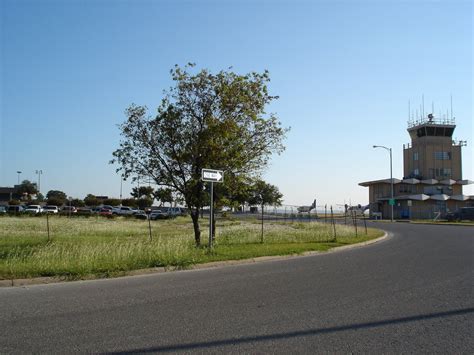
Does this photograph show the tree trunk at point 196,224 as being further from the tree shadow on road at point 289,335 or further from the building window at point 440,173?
the building window at point 440,173

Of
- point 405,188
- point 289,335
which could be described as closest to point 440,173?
point 405,188

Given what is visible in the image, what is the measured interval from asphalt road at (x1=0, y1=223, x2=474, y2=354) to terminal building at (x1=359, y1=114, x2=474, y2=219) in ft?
208

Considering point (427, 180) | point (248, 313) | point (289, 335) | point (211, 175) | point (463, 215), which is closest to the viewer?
point (289, 335)

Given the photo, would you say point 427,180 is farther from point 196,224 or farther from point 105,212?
point 196,224

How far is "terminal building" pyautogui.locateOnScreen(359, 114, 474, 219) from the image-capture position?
7100 centimetres

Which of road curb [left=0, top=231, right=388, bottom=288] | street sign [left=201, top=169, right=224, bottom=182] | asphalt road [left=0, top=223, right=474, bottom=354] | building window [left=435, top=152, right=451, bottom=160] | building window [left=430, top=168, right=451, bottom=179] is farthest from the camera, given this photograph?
building window [left=435, top=152, right=451, bottom=160]

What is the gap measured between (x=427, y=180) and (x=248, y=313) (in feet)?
247

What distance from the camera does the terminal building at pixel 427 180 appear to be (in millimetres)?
71000

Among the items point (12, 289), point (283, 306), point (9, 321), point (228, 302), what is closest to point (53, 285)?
point (12, 289)

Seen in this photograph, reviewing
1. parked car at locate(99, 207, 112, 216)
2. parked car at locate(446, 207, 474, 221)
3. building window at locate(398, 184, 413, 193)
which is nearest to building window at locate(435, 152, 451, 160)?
building window at locate(398, 184, 413, 193)

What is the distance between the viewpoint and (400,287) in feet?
31.3

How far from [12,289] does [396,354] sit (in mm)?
7688

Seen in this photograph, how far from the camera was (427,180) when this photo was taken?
75250 mm

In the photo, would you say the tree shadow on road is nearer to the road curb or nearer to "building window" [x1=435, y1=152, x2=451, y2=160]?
the road curb
